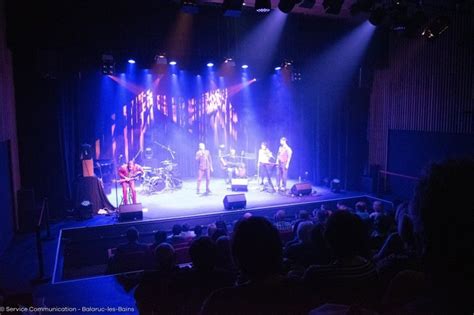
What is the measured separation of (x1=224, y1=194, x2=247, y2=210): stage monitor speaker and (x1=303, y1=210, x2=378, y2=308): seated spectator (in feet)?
23.5

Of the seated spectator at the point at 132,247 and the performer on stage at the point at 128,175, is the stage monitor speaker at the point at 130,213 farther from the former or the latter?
the seated spectator at the point at 132,247

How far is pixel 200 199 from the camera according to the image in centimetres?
1107

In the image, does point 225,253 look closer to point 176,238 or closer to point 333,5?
point 176,238

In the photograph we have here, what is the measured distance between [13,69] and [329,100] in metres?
10.0

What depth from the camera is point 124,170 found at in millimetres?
9805

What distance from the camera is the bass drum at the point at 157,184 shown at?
11.9m

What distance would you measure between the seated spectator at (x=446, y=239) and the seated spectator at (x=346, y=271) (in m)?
1.34

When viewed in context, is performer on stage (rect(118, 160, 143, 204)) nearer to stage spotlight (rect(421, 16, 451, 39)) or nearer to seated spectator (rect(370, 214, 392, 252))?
seated spectator (rect(370, 214, 392, 252))

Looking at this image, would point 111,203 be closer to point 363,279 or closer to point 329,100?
point 329,100

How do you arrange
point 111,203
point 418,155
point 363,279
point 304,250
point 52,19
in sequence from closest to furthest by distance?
point 363,279, point 304,250, point 52,19, point 111,203, point 418,155

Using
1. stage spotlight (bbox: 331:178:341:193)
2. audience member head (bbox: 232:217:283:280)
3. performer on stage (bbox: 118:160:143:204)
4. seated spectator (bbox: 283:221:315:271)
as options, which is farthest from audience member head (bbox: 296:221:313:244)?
stage spotlight (bbox: 331:178:341:193)

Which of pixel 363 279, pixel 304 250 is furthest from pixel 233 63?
pixel 363 279

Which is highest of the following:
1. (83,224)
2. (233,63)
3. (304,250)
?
(233,63)

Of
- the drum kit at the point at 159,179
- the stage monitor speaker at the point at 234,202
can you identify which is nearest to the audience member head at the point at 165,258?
the stage monitor speaker at the point at 234,202
